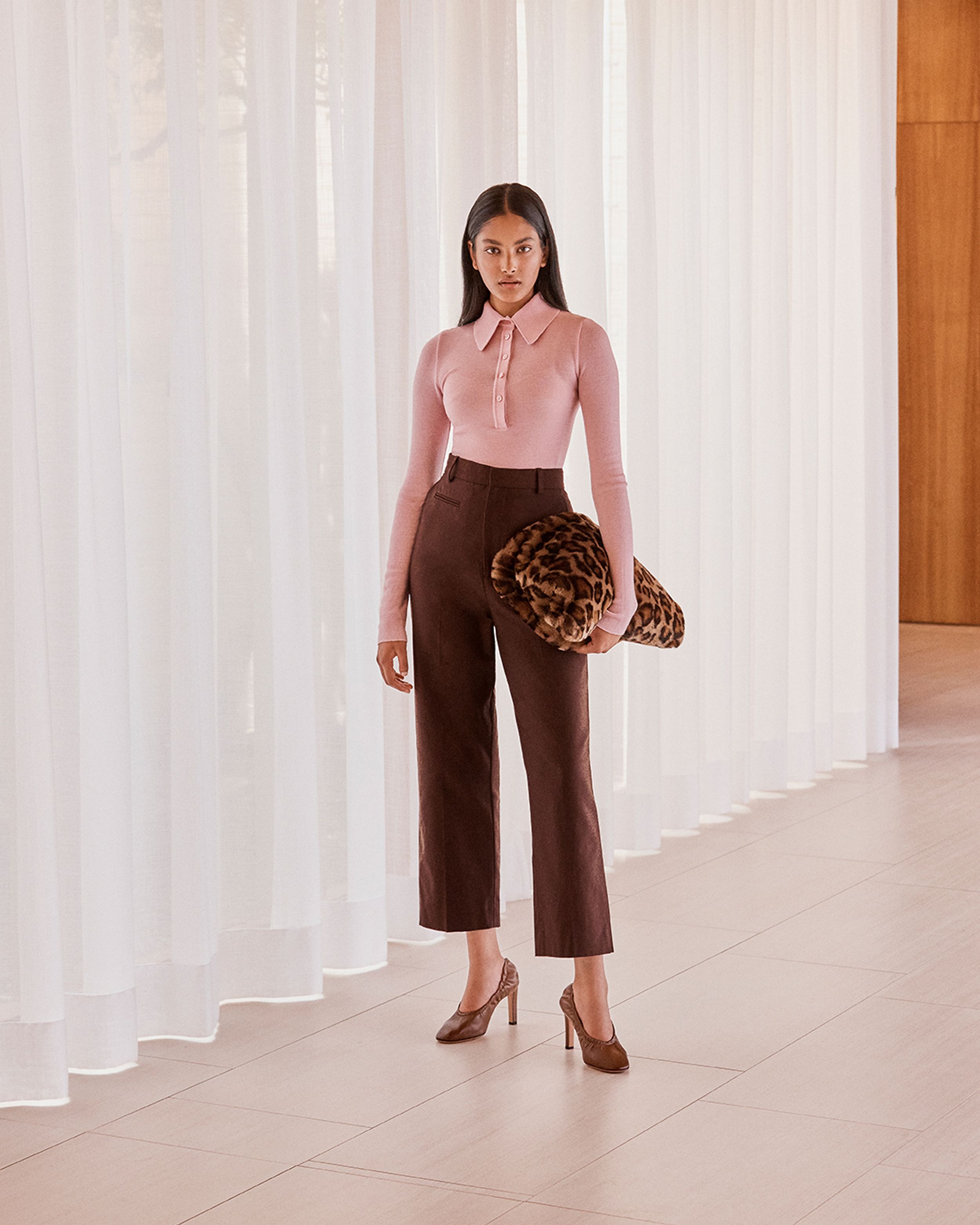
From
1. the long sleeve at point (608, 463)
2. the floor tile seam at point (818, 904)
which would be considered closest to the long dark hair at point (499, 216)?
the long sleeve at point (608, 463)

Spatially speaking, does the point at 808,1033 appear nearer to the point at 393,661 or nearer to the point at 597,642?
the point at 597,642

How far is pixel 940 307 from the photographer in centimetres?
877

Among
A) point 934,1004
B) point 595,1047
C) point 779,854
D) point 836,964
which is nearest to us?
point 595,1047

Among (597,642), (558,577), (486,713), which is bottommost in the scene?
(486,713)

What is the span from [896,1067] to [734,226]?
112 inches

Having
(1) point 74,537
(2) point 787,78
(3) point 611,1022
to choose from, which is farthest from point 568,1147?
(2) point 787,78

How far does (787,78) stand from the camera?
512 cm

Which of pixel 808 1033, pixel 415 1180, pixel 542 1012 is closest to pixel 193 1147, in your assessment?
pixel 415 1180

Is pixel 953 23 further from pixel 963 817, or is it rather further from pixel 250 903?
pixel 250 903

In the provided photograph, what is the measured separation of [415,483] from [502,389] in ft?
0.86

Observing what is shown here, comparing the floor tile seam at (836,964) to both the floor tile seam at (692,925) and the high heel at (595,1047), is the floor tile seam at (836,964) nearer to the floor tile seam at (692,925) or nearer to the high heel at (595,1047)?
the floor tile seam at (692,925)

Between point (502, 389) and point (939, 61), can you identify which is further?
point (939, 61)

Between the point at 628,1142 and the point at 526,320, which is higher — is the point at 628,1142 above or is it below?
below

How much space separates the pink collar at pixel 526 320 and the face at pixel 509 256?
1.0 inches
